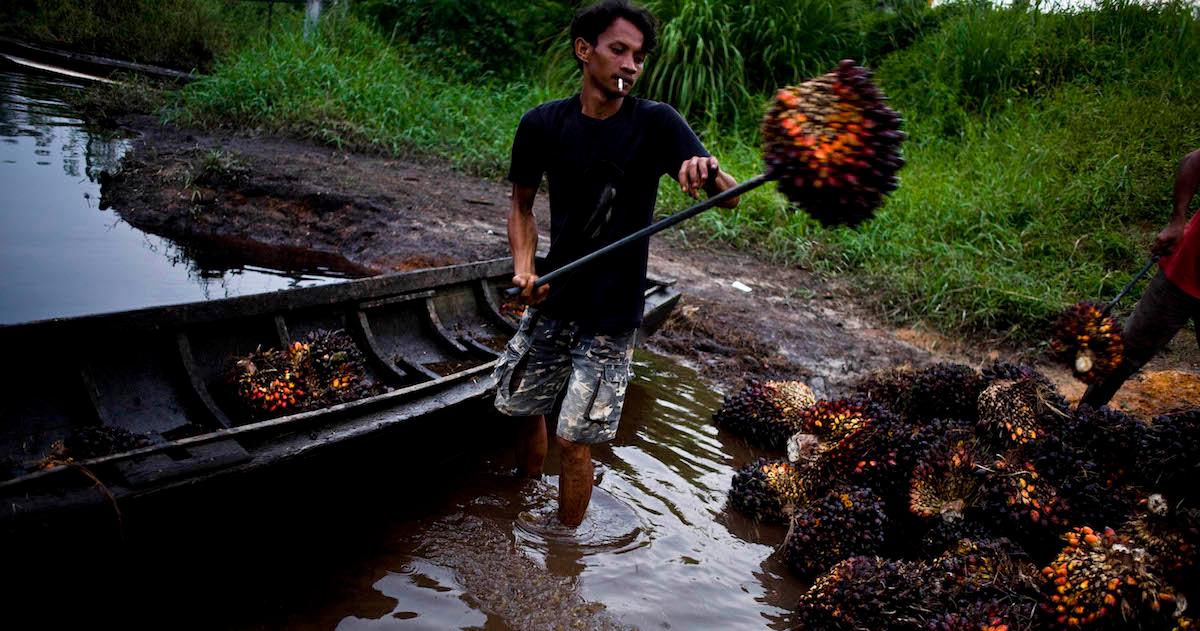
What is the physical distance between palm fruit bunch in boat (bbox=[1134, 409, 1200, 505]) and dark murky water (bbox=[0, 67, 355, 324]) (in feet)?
15.1

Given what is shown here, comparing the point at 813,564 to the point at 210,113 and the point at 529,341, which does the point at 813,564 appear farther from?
the point at 210,113

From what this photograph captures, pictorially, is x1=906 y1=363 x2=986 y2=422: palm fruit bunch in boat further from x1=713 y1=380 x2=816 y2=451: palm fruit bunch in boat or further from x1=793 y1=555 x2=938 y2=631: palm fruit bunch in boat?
x1=793 y1=555 x2=938 y2=631: palm fruit bunch in boat

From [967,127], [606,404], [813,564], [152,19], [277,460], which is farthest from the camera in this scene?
[152,19]

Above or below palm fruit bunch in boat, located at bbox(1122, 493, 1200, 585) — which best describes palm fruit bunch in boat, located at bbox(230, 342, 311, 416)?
below

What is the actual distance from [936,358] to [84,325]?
4.78 metres

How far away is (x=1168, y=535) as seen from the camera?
2.52 meters

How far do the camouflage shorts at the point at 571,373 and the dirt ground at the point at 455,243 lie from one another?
2333 millimetres

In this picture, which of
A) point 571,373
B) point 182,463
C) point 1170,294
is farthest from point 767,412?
point 182,463

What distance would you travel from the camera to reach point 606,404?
2.89m

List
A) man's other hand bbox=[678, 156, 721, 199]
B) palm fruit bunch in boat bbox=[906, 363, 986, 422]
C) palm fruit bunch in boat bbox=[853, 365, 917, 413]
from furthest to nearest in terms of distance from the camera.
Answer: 1. palm fruit bunch in boat bbox=[853, 365, 917, 413]
2. palm fruit bunch in boat bbox=[906, 363, 986, 422]
3. man's other hand bbox=[678, 156, 721, 199]

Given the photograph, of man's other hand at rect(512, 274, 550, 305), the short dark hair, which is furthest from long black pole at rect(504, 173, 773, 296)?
the short dark hair

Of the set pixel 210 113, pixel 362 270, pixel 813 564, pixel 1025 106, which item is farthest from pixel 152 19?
pixel 813 564

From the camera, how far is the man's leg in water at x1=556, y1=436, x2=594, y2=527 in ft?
9.91

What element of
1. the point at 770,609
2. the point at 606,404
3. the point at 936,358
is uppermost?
the point at 606,404
